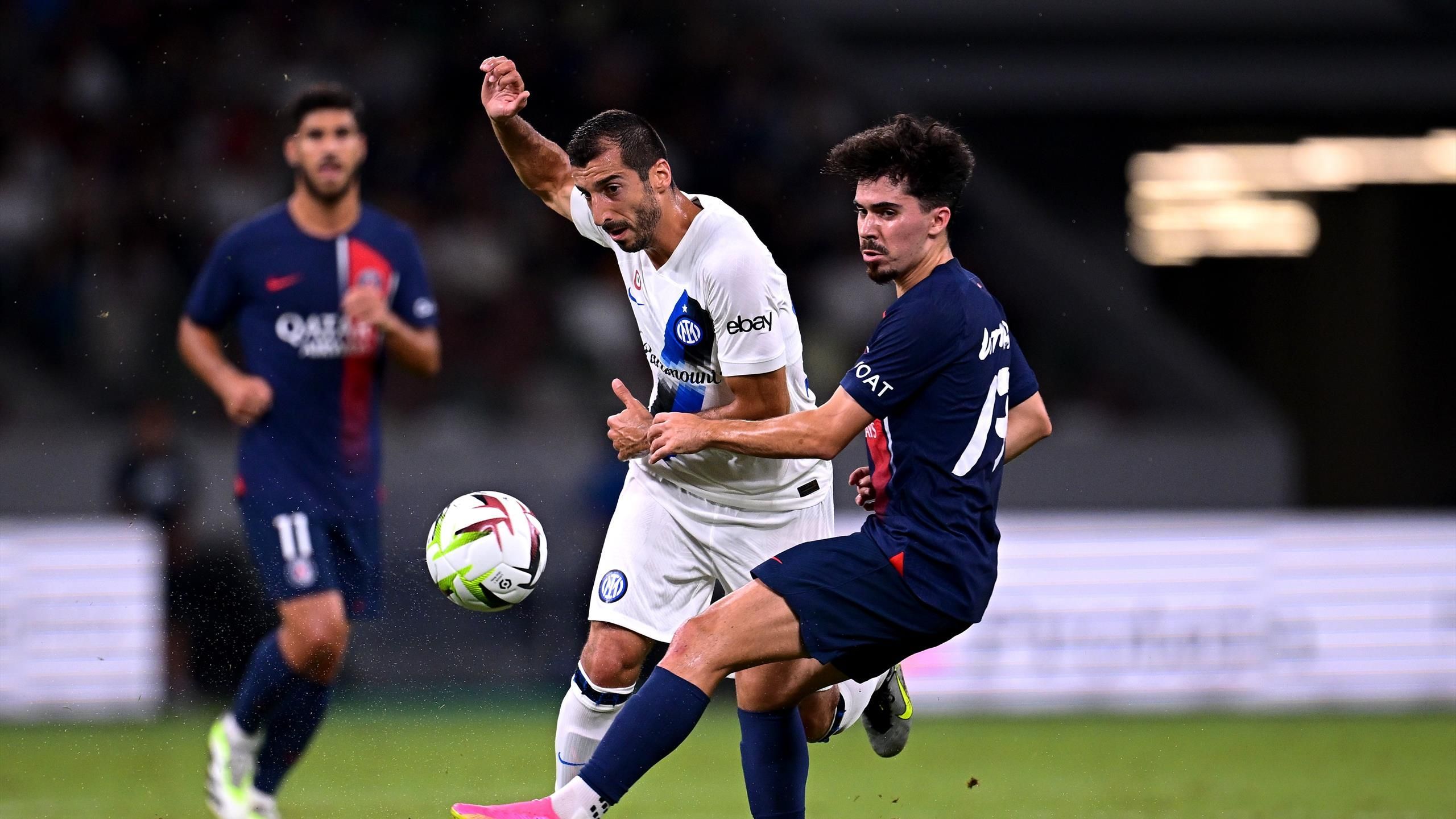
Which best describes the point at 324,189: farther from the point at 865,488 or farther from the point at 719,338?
the point at 865,488

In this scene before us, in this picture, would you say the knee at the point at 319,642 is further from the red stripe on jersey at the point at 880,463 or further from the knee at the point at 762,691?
the red stripe on jersey at the point at 880,463

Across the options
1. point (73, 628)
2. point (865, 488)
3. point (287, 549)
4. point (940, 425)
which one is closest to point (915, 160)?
point (940, 425)

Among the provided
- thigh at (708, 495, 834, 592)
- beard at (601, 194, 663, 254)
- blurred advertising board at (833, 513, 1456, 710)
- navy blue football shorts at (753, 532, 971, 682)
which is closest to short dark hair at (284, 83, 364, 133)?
beard at (601, 194, 663, 254)

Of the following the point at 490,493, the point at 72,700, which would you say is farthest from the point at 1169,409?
the point at 490,493

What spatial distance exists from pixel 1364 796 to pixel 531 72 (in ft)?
30.2

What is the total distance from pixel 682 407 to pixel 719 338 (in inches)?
16.2

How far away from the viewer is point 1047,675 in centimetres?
1024

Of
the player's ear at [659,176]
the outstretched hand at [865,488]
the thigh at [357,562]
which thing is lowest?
the thigh at [357,562]

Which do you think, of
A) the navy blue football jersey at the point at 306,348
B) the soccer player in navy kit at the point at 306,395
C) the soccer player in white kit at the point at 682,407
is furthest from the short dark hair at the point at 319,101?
the soccer player in white kit at the point at 682,407

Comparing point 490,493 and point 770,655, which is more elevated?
point 490,493

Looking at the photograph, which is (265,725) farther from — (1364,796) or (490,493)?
(1364,796)

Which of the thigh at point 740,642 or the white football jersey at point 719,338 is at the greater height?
the white football jersey at point 719,338

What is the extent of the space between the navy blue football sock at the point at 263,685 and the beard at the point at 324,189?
1769 mm

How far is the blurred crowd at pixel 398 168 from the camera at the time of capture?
12.5 meters
